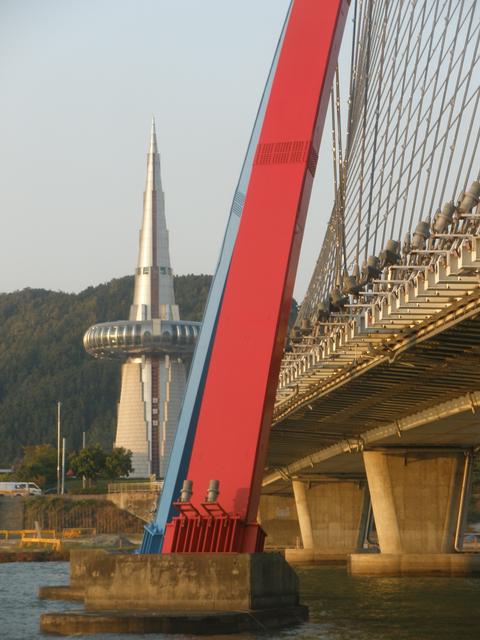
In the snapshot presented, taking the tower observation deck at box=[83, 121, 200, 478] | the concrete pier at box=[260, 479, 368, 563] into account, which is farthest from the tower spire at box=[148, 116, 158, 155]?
the concrete pier at box=[260, 479, 368, 563]

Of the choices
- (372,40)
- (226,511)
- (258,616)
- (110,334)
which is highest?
(110,334)

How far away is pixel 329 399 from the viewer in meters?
42.2

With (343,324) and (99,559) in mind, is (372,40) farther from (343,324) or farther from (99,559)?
(99,559)

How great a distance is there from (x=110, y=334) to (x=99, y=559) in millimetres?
124179

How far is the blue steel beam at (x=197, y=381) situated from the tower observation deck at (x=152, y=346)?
116 meters

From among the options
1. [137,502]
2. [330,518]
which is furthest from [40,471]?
[330,518]

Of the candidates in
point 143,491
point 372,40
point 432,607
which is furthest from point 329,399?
point 143,491

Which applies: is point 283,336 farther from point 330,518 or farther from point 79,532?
point 79,532

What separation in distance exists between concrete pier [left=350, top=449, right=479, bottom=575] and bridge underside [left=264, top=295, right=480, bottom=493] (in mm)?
844

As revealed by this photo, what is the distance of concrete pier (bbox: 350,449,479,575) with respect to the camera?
2035 inches

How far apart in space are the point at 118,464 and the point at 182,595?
11023 cm

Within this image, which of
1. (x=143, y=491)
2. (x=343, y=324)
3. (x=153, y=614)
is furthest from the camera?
(x=143, y=491)

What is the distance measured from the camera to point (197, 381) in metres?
30.8

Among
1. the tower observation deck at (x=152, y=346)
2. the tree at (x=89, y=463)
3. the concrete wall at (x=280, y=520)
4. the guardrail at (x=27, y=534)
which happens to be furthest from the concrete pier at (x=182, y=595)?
the tower observation deck at (x=152, y=346)
